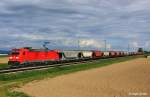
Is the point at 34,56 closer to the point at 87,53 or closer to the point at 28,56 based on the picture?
the point at 28,56

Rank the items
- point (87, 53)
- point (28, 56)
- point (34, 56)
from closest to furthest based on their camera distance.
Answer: point (28, 56), point (34, 56), point (87, 53)

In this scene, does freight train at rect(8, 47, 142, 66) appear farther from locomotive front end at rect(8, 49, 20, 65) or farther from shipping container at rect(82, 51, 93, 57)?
shipping container at rect(82, 51, 93, 57)

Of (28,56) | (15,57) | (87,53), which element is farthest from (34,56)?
(87,53)

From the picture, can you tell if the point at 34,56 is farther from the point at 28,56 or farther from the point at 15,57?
the point at 15,57

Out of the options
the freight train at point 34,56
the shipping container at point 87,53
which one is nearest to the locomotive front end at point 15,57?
the freight train at point 34,56

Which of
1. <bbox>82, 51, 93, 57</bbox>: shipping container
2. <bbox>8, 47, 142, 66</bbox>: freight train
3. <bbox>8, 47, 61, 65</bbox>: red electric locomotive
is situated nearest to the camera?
<bbox>8, 47, 61, 65</bbox>: red electric locomotive

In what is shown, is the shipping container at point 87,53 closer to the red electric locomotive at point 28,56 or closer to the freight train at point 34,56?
the freight train at point 34,56

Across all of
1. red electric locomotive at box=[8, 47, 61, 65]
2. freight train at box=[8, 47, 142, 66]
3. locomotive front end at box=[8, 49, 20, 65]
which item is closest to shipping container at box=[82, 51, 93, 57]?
freight train at box=[8, 47, 142, 66]

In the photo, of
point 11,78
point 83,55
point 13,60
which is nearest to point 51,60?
point 13,60

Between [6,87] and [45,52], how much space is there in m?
42.0

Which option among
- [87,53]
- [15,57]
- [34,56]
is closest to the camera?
[15,57]

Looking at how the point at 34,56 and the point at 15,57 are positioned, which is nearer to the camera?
the point at 15,57

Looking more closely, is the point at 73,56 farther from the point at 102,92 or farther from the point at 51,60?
the point at 102,92

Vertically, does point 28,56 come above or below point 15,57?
above
